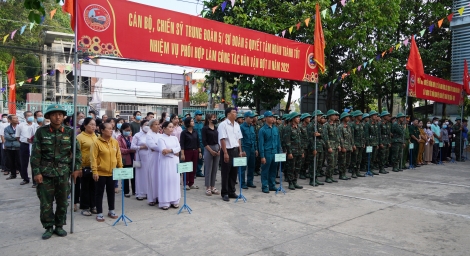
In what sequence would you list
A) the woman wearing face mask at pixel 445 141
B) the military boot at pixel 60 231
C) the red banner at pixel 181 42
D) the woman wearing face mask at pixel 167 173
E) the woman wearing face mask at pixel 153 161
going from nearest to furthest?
the military boot at pixel 60 231
the red banner at pixel 181 42
the woman wearing face mask at pixel 167 173
the woman wearing face mask at pixel 153 161
the woman wearing face mask at pixel 445 141

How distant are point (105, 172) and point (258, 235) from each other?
2.46m

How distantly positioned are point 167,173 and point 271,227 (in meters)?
2.02

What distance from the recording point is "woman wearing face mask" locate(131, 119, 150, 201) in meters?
6.67

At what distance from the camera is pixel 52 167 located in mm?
4398

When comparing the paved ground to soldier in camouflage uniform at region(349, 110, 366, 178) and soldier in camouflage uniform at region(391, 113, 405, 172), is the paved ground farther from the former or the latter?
soldier in camouflage uniform at region(391, 113, 405, 172)

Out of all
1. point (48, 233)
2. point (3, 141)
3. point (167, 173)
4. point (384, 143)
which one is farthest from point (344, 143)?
point (3, 141)

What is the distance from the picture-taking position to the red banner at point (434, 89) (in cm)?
1196

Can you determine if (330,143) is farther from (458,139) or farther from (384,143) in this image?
(458,139)

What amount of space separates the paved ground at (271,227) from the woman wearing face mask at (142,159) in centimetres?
26

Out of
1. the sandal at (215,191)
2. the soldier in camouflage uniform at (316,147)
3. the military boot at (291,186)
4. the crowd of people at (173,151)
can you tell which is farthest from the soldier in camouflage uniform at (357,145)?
the sandal at (215,191)

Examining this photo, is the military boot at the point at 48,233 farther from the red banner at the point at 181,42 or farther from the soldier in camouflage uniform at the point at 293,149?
the soldier in camouflage uniform at the point at 293,149

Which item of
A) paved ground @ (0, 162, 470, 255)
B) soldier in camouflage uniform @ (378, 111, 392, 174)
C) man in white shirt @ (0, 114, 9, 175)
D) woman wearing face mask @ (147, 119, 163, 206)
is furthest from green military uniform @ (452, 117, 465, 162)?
man in white shirt @ (0, 114, 9, 175)

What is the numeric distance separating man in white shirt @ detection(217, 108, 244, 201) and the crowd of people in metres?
0.02

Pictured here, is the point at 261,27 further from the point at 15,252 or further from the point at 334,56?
the point at 15,252
